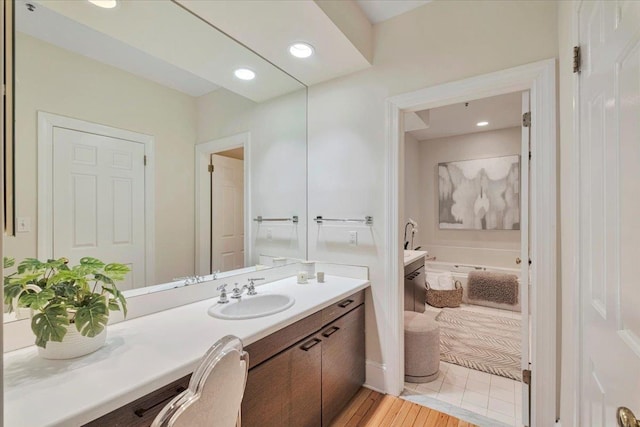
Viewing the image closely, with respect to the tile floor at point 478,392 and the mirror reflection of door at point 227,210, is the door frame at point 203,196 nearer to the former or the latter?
the mirror reflection of door at point 227,210

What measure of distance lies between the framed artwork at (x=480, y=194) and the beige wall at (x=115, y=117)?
414 centimetres

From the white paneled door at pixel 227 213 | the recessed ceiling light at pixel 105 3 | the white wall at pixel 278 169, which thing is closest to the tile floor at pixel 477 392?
the white wall at pixel 278 169

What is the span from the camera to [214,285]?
180 cm

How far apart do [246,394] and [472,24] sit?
2383 mm

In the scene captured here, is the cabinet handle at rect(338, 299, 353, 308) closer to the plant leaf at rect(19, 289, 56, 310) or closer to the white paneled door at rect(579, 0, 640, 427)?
the white paneled door at rect(579, 0, 640, 427)

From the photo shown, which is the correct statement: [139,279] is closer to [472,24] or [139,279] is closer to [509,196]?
[472,24]

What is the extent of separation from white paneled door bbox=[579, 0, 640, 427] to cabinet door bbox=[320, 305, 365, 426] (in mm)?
1137

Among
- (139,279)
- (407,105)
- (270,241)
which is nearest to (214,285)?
(139,279)

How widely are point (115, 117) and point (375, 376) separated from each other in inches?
91.5

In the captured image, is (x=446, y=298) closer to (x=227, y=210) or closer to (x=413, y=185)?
(x=413, y=185)

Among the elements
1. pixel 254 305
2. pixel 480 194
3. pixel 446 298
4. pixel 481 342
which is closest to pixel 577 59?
pixel 254 305

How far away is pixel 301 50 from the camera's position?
1968mm

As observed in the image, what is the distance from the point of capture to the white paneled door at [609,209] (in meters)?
0.68

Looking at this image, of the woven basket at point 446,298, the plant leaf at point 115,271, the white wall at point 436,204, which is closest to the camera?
the plant leaf at point 115,271
